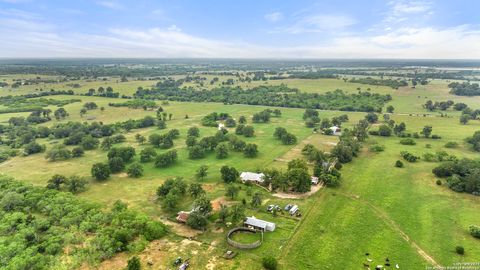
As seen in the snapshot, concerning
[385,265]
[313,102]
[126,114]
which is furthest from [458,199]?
[126,114]

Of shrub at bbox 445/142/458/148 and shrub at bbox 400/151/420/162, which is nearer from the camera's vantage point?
shrub at bbox 400/151/420/162

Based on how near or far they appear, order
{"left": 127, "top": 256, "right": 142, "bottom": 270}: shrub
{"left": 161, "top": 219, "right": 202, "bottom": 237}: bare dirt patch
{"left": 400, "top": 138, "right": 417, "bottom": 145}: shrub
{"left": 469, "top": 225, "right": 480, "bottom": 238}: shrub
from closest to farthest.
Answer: {"left": 127, "top": 256, "right": 142, "bottom": 270}: shrub
{"left": 469, "top": 225, "right": 480, "bottom": 238}: shrub
{"left": 161, "top": 219, "right": 202, "bottom": 237}: bare dirt patch
{"left": 400, "top": 138, "right": 417, "bottom": 145}: shrub

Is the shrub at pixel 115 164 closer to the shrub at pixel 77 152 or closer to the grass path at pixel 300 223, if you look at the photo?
the shrub at pixel 77 152

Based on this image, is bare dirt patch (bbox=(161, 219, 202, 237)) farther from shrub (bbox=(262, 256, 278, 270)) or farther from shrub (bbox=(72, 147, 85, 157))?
shrub (bbox=(72, 147, 85, 157))

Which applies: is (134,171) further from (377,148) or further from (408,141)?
(408,141)

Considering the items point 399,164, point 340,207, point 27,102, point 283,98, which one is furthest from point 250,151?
point 27,102

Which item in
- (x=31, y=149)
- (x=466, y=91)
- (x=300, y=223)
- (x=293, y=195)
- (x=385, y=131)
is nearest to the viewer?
(x=300, y=223)

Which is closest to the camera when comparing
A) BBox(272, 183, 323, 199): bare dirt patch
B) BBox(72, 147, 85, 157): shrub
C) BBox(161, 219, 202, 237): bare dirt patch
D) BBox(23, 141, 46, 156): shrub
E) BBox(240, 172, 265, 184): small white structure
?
BBox(161, 219, 202, 237): bare dirt patch

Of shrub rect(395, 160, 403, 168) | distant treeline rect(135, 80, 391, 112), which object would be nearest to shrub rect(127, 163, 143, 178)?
shrub rect(395, 160, 403, 168)
